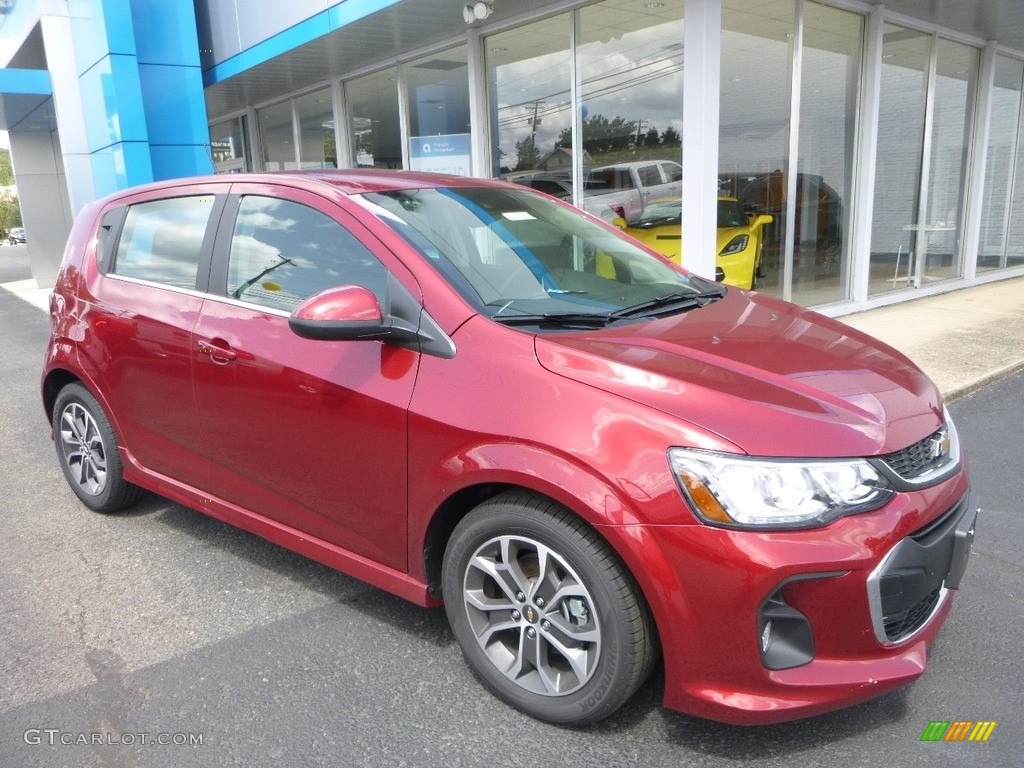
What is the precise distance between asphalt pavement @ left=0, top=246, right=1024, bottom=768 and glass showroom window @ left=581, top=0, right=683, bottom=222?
213 inches

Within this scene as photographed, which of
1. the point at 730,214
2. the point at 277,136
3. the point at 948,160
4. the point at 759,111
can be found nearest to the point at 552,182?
the point at 730,214

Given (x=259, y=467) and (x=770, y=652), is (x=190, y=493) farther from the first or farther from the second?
(x=770, y=652)

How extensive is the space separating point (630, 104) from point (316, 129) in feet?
25.4

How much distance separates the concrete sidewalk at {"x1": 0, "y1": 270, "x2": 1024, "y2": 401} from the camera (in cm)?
649

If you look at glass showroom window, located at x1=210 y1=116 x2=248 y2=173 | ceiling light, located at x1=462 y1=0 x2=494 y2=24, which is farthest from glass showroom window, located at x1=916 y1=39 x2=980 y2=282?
glass showroom window, located at x1=210 y1=116 x2=248 y2=173

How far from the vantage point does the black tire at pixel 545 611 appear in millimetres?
2248

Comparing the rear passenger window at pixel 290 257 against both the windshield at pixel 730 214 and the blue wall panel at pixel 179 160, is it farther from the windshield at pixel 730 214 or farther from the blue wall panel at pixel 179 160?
the blue wall panel at pixel 179 160

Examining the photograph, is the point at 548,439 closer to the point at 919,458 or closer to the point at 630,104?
the point at 919,458

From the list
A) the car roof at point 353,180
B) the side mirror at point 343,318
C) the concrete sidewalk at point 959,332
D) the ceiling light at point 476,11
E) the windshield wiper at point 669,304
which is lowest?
the concrete sidewalk at point 959,332

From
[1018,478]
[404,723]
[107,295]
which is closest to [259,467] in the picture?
[404,723]

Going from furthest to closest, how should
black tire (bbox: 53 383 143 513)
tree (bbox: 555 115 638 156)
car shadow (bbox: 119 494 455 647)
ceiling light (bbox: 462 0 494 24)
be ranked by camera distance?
1. tree (bbox: 555 115 638 156)
2. ceiling light (bbox: 462 0 494 24)
3. black tire (bbox: 53 383 143 513)
4. car shadow (bbox: 119 494 455 647)

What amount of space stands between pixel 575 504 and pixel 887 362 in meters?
1.34

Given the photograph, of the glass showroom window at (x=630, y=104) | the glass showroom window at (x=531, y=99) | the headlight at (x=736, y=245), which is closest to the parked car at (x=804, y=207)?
the headlight at (x=736, y=245)
